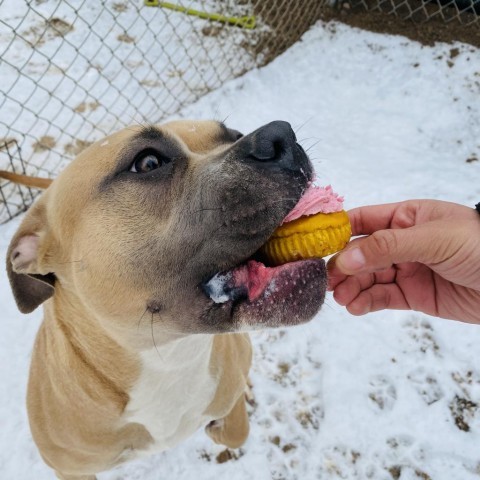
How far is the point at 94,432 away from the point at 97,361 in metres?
0.36

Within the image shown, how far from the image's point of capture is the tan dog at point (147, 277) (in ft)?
4.86

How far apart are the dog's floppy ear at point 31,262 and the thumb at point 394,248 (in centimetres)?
110

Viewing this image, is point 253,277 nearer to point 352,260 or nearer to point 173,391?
point 352,260

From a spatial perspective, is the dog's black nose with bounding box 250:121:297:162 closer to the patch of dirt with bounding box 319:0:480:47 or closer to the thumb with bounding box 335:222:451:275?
the thumb with bounding box 335:222:451:275

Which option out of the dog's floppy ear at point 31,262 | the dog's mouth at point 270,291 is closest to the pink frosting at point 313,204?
the dog's mouth at point 270,291

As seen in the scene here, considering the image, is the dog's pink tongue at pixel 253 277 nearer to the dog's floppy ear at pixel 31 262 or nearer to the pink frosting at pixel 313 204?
the pink frosting at pixel 313 204

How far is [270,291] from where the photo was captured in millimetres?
1457

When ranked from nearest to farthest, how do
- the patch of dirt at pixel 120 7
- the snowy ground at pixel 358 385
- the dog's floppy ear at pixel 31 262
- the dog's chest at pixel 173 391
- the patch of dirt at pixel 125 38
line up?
the dog's floppy ear at pixel 31 262, the dog's chest at pixel 173 391, the snowy ground at pixel 358 385, the patch of dirt at pixel 125 38, the patch of dirt at pixel 120 7

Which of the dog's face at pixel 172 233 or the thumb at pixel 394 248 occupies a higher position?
the dog's face at pixel 172 233

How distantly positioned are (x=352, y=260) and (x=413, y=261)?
1.07 feet

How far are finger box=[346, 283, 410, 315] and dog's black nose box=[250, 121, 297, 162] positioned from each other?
111 centimetres

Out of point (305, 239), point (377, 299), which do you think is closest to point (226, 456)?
point (377, 299)

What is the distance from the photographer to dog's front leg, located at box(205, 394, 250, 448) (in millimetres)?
2635

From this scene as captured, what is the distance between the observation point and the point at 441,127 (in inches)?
179
